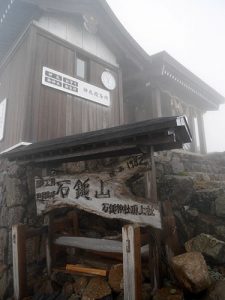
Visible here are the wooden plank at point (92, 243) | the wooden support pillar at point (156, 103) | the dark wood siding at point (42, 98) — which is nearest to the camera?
the wooden plank at point (92, 243)

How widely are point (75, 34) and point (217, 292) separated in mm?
9427

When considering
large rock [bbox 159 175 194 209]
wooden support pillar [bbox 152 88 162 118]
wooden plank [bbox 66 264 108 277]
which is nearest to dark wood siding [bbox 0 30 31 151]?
wooden plank [bbox 66 264 108 277]

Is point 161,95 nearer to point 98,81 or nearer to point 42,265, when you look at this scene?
point 98,81

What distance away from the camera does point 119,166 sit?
4762 millimetres

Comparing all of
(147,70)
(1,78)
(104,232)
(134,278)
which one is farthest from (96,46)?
(134,278)

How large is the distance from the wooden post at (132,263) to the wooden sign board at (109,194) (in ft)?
0.73

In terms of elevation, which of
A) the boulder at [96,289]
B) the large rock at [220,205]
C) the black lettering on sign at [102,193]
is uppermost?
the black lettering on sign at [102,193]

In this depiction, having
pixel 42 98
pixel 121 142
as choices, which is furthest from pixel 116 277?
pixel 42 98

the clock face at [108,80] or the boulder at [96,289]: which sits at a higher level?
the clock face at [108,80]

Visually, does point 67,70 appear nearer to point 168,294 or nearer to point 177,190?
point 177,190

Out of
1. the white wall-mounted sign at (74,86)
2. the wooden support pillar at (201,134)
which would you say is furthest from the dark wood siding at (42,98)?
the wooden support pillar at (201,134)

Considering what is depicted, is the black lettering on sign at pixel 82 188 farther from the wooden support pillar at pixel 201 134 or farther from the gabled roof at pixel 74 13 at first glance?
the wooden support pillar at pixel 201 134

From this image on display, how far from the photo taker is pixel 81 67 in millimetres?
9891

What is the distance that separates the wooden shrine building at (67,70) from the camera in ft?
26.9
